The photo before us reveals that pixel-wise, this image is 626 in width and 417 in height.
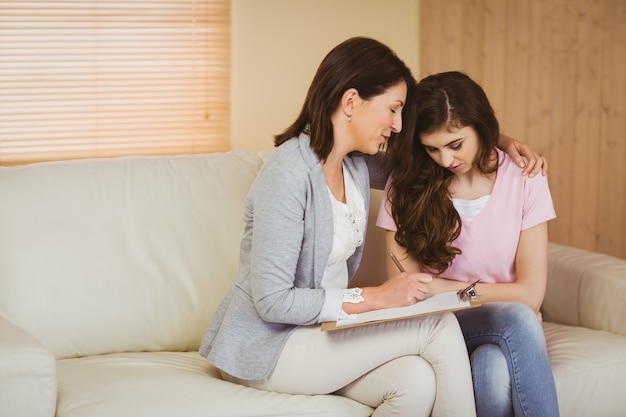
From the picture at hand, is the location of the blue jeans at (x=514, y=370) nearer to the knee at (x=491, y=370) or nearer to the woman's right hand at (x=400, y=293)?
the knee at (x=491, y=370)

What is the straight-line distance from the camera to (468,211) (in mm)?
2602

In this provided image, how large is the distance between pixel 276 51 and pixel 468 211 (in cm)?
158

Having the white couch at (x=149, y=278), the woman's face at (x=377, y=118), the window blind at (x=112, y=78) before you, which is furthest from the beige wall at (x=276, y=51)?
the woman's face at (x=377, y=118)

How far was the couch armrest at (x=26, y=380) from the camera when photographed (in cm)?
200

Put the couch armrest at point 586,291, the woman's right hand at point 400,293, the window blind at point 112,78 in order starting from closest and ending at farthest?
A: the woman's right hand at point 400,293
the couch armrest at point 586,291
the window blind at point 112,78

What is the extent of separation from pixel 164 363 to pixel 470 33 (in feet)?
7.71

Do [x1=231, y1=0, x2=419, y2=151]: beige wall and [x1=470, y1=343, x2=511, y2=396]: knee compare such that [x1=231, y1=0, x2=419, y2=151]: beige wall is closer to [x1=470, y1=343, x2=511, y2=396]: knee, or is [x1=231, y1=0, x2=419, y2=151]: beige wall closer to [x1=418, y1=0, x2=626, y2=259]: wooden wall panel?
[x1=418, y1=0, x2=626, y2=259]: wooden wall panel

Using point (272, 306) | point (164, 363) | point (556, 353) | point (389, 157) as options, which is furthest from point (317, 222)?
point (556, 353)

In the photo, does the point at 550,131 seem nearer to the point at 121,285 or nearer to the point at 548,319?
the point at 548,319

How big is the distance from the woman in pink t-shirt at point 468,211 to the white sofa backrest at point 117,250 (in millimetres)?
541

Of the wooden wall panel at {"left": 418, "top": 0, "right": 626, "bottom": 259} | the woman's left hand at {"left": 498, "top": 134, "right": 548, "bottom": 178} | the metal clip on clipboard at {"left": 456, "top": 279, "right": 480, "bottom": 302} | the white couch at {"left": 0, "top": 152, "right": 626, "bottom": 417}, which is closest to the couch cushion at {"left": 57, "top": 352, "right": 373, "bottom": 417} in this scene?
the white couch at {"left": 0, "top": 152, "right": 626, "bottom": 417}

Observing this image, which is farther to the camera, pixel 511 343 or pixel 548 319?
pixel 548 319

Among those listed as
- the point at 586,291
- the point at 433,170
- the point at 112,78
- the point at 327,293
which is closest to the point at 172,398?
the point at 327,293

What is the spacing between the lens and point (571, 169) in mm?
4449
